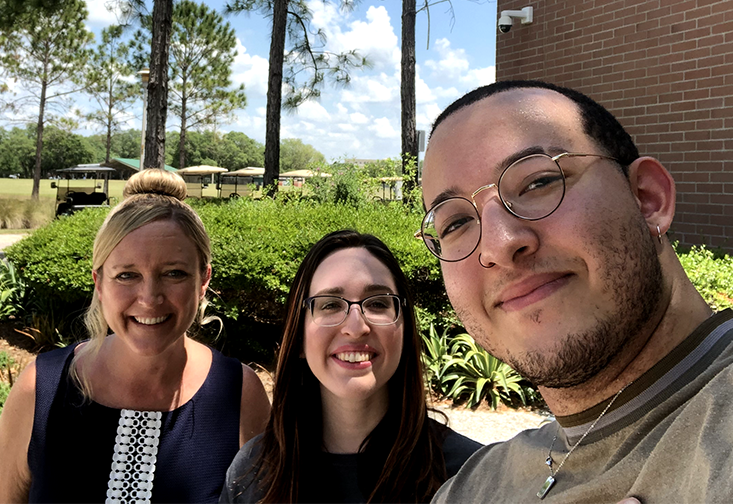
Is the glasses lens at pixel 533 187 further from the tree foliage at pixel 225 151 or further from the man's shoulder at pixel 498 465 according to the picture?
the tree foliage at pixel 225 151

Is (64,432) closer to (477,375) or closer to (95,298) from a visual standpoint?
(95,298)

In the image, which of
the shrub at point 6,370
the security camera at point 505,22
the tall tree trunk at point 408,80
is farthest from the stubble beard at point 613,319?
the tall tree trunk at point 408,80

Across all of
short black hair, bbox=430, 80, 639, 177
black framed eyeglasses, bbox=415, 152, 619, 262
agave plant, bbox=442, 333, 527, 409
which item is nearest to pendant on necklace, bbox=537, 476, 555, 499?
black framed eyeglasses, bbox=415, 152, 619, 262

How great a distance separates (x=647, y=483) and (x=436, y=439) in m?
1.25

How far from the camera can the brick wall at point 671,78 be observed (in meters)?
7.22

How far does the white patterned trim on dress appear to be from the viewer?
238cm

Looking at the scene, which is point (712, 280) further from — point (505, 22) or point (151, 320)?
point (505, 22)

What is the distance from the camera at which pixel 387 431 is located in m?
2.20

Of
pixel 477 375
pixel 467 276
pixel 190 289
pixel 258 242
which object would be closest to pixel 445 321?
pixel 477 375

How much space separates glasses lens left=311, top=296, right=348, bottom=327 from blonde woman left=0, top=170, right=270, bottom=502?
0.67 m

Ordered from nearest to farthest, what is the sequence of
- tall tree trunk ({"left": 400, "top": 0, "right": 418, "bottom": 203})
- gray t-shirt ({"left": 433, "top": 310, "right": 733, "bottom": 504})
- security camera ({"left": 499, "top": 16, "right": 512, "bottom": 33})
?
gray t-shirt ({"left": 433, "top": 310, "right": 733, "bottom": 504}), security camera ({"left": 499, "top": 16, "right": 512, "bottom": 33}), tall tree trunk ({"left": 400, "top": 0, "right": 418, "bottom": 203})

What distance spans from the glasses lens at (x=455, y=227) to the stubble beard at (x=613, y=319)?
262 mm

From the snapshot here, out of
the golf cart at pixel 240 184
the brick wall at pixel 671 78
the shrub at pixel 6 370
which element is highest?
the golf cart at pixel 240 184

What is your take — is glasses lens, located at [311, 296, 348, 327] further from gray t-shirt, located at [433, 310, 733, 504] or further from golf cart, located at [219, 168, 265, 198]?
golf cart, located at [219, 168, 265, 198]
